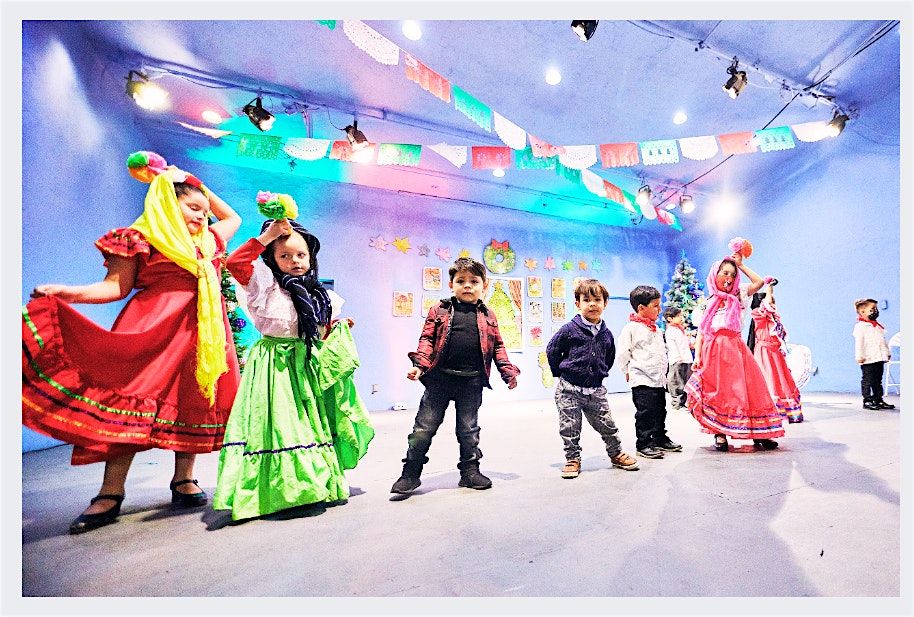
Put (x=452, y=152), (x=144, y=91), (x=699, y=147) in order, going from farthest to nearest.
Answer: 1. (x=452, y=152)
2. (x=699, y=147)
3. (x=144, y=91)

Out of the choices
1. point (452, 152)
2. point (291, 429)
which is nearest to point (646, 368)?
point (291, 429)

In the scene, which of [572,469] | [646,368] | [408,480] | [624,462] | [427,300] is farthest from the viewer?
[427,300]

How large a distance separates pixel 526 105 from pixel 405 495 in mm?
4938

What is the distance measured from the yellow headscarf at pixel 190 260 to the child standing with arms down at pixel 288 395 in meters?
0.13

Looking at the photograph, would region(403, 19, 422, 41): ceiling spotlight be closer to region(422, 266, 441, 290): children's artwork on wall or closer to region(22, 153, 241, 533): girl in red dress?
region(22, 153, 241, 533): girl in red dress

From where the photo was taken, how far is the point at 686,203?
774 cm

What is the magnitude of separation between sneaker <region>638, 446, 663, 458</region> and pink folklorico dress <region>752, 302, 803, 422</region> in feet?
5.14

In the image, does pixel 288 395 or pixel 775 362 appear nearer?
pixel 288 395

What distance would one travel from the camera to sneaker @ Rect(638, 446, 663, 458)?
288 cm

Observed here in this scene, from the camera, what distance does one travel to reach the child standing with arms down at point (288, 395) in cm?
174

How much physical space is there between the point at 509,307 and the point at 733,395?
5.06 meters

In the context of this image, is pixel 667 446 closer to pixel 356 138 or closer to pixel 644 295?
pixel 644 295

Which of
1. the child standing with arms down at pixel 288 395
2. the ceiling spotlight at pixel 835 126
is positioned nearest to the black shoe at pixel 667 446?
the child standing with arms down at pixel 288 395

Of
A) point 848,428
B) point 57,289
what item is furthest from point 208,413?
point 848,428
